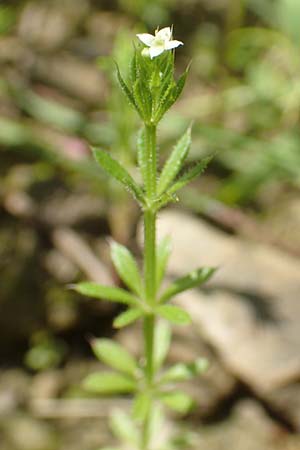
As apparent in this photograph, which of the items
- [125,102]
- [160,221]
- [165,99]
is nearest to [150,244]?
[165,99]

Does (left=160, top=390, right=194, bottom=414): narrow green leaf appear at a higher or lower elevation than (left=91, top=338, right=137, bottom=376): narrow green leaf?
lower

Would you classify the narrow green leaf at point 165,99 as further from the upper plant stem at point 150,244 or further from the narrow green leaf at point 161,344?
the narrow green leaf at point 161,344

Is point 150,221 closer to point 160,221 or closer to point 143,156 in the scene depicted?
point 143,156

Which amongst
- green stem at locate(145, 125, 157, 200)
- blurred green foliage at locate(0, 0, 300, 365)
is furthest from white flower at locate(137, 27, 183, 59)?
blurred green foliage at locate(0, 0, 300, 365)

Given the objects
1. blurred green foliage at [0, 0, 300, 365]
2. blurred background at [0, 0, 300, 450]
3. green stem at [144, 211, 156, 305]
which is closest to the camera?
green stem at [144, 211, 156, 305]

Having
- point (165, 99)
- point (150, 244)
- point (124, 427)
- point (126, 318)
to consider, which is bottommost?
point (124, 427)

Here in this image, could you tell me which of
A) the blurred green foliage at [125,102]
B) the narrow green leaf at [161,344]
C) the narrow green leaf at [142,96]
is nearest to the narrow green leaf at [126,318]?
the narrow green leaf at [161,344]

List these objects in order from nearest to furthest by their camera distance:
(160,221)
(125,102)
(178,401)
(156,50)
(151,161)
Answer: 1. (156,50)
2. (151,161)
3. (178,401)
4. (125,102)
5. (160,221)

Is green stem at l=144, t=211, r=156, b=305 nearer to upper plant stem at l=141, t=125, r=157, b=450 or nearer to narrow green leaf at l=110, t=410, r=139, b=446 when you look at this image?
upper plant stem at l=141, t=125, r=157, b=450
